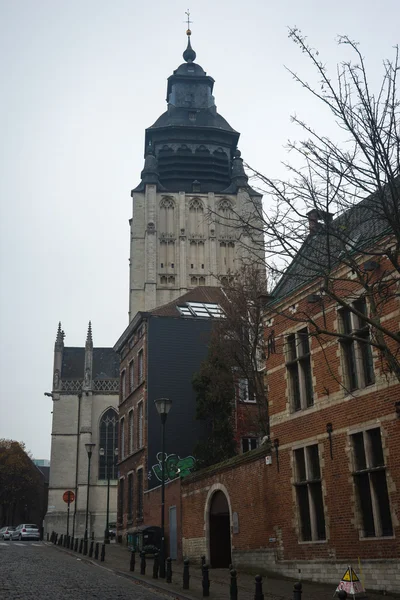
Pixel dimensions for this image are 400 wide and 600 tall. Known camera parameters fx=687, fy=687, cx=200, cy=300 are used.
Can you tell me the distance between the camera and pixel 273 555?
17844mm

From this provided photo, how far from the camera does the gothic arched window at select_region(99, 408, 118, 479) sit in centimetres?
5628

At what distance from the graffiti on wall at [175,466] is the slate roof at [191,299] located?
6585 mm

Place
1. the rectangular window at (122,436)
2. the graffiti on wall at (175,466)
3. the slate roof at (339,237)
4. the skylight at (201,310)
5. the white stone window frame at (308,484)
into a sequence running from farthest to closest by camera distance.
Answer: the rectangular window at (122,436) → the skylight at (201,310) → the graffiti on wall at (175,466) → the white stone window frame at (308,484) → the slate roof at (339,237)

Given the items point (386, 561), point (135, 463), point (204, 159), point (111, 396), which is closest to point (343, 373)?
point (386, 561)

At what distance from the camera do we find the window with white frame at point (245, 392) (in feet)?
98.9

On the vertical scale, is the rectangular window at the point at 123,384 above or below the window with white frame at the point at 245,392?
above

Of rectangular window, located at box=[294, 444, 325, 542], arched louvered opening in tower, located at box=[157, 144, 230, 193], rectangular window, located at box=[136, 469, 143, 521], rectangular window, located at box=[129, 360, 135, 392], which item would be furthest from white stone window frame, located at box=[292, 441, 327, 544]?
arched louvered opening in tower, located at box=[157, 144, 230, 193]

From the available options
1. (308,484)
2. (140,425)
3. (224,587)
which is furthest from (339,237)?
(140,425)

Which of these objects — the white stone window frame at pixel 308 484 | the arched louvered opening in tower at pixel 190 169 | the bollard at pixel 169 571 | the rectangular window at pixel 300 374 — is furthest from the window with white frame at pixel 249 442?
the arched louvered opening in tower at pixel 190 169

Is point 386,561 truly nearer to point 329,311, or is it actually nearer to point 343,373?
point 343,373

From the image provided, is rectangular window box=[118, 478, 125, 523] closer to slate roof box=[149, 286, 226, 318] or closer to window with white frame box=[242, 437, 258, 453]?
window with white frame box=[242, 437, 258, 453]

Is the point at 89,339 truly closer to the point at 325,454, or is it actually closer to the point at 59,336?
the point at 59,336

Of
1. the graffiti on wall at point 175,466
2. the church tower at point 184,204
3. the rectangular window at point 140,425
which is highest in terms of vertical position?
the church tower at point 184,204

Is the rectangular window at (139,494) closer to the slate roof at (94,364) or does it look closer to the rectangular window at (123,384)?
the rectangular window at (123,384)
